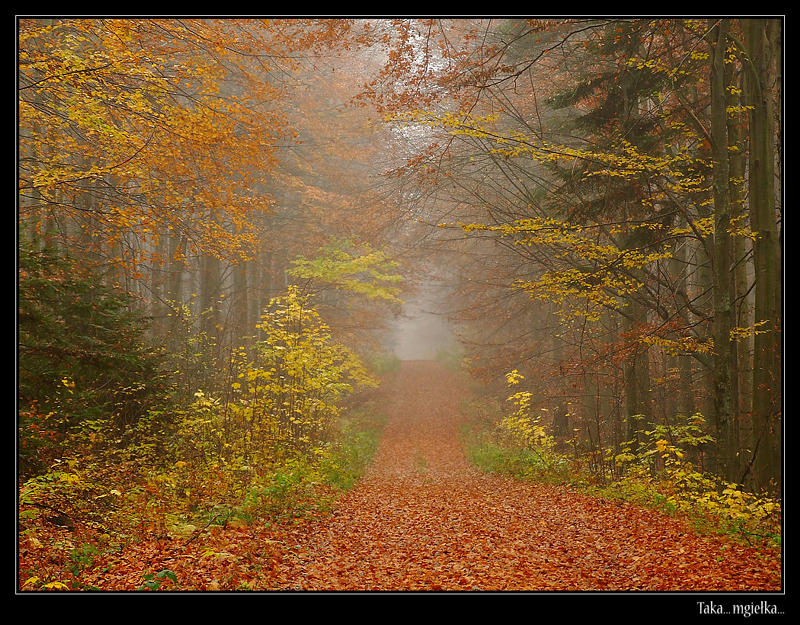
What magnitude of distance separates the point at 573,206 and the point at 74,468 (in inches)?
339

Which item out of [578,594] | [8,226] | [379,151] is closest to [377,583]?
[578,594]

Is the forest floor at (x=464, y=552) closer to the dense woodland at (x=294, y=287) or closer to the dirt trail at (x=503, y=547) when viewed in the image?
the dirt trail at (x=503, y=547)

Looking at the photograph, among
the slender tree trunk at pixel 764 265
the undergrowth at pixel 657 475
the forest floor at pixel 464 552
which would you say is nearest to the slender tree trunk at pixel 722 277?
the slender tree trunk at pixel 764 265

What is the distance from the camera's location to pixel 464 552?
653cm

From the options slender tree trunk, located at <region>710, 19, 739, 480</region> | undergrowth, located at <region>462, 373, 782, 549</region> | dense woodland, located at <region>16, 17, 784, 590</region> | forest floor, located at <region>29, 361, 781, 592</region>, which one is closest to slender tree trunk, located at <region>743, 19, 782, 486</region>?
dense woodland, located at <region>16, 17, 784, 590</region>

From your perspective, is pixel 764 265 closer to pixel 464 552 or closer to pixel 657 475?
pixel 657 475

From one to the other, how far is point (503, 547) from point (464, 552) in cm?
54

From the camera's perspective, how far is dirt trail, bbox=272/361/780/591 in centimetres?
542

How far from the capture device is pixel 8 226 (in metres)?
6.12

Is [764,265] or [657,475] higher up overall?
[764,265]

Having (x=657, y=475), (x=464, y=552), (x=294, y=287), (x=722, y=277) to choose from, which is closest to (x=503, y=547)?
(x=464, y=552)

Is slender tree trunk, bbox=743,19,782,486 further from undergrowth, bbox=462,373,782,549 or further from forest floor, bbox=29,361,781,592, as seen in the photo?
forest floor, bbox=29,361,781,592

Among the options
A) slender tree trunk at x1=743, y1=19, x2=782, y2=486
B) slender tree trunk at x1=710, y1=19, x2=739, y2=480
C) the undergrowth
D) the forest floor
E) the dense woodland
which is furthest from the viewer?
slender tree trunk at x1=710, y1=19, x2=739, y2=480

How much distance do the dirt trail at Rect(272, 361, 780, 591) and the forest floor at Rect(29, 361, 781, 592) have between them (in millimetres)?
14
